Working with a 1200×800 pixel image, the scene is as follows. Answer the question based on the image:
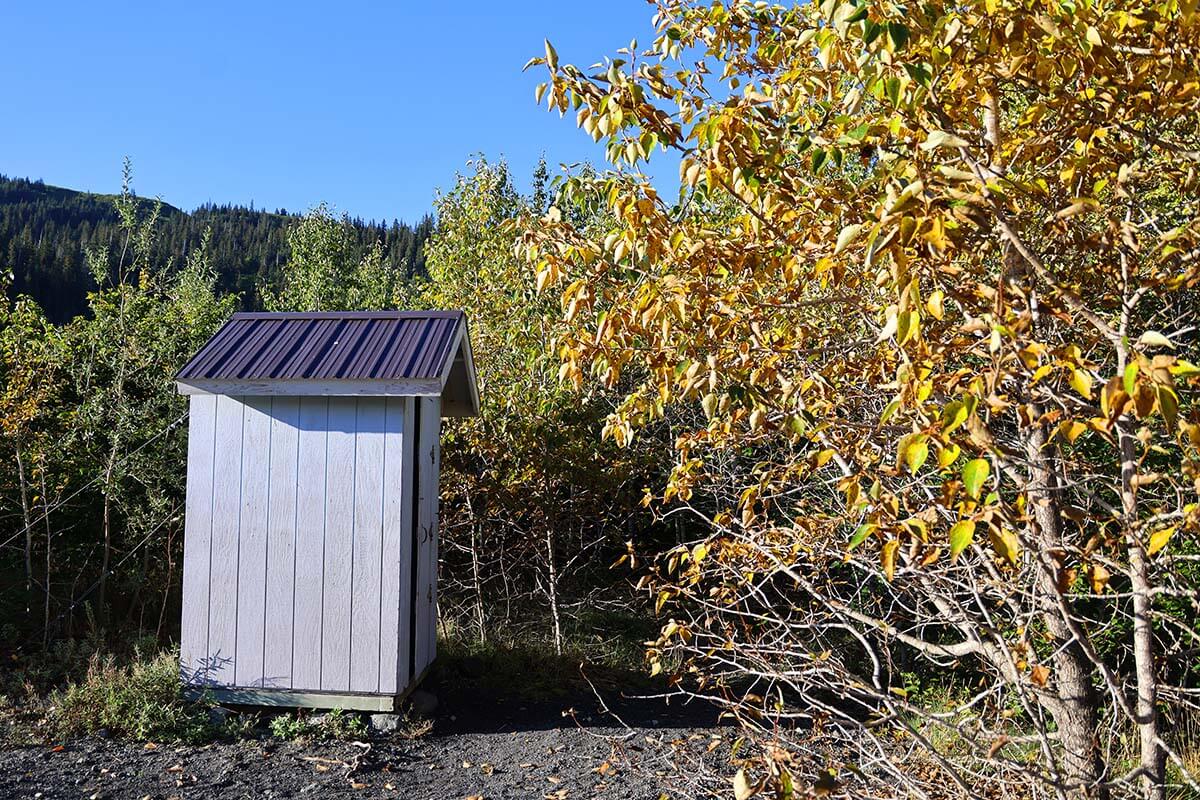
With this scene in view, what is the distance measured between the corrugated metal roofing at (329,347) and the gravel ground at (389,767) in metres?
2.06

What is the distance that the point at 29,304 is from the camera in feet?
25.8

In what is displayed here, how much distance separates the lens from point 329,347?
17.9 ft

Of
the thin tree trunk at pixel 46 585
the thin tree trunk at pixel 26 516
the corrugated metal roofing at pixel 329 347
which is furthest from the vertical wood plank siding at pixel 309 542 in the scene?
the thin tree trunk at pixel 26 516

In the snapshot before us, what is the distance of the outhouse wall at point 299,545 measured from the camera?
5133 millimetres

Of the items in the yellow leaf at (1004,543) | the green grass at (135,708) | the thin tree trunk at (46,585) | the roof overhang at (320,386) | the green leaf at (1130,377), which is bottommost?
the green grass at (135,708)

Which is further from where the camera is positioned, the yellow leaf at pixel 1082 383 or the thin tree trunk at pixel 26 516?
the thin tree trunk at pixel 26 516

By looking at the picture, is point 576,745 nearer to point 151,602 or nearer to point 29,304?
point 151,602

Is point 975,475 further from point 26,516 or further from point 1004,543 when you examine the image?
point 26,516

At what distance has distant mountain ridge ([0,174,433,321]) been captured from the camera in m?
28.5

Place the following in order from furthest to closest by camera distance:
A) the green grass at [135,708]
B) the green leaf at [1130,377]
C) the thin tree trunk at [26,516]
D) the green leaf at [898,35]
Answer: the thin tree trunk at [26,516] < the green grass at [135,708] < the green leaf at [898,35] < the green leaf at [1130,377]

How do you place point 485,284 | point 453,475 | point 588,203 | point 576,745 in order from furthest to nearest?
point 485,284 → point 453,475 → point 576,745 → point 588,203

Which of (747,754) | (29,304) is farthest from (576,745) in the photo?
(29,304)

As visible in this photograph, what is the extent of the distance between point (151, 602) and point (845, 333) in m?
6.49

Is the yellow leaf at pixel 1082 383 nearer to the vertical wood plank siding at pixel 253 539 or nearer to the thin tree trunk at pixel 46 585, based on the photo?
the vertical wood plank siding at pixel 253 539
